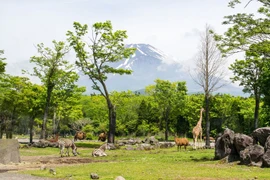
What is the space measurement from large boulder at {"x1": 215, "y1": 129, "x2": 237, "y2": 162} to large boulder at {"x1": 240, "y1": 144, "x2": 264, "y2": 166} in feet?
5.74

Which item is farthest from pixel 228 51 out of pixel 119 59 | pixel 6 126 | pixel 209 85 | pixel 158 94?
pixel 158 94

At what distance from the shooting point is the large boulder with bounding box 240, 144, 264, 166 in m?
19.6

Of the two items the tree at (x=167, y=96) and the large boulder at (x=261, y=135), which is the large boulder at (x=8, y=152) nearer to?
the large boulder at (x=261, y=135)

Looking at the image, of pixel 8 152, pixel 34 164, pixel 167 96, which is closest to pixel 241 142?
pixel 34 164

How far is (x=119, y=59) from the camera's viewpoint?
42.7 metres

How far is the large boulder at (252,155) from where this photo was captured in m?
19.6

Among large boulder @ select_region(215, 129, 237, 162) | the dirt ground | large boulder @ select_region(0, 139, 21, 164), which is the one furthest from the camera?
large boulder @ select_region(0, 139, 21, 164)

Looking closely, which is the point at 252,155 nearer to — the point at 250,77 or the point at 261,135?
the point at 261,135

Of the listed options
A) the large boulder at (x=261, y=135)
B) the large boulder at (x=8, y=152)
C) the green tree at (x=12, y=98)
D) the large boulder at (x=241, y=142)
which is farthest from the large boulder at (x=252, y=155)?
the green tree at (x=12, y=98)

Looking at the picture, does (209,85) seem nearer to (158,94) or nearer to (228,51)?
(228,51)

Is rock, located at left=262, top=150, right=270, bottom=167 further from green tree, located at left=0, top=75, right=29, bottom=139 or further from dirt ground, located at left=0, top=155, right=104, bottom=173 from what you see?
green tree, located at left=0, top=75, right=29, bottom=139

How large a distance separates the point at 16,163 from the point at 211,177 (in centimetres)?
1331

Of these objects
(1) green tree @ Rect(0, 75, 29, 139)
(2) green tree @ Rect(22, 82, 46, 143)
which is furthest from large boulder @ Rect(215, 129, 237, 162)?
(2) green tree @ Rect(22, 82, 46, 143)

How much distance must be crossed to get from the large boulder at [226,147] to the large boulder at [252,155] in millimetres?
1748
